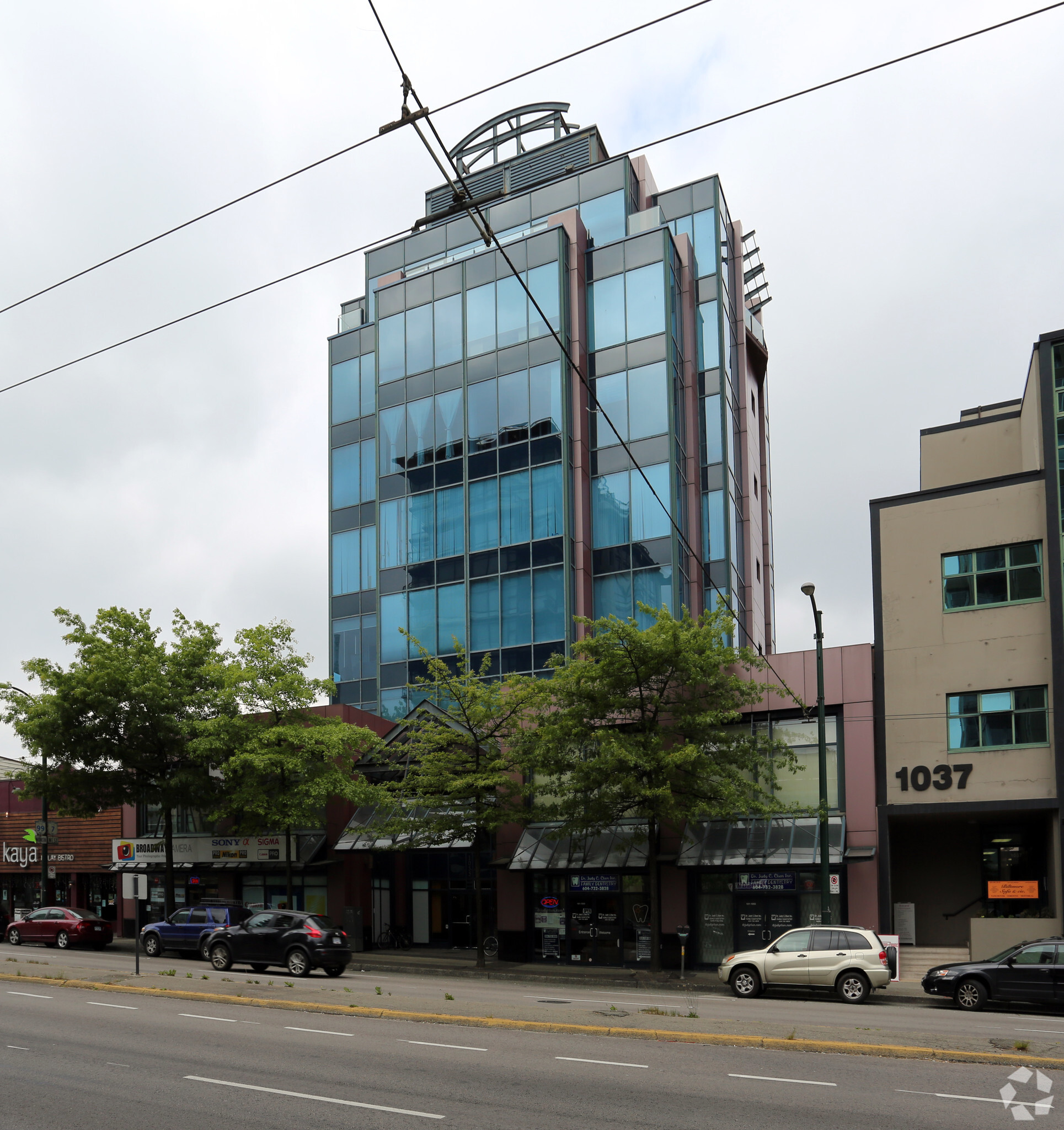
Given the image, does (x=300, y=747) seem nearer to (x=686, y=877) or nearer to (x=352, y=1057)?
(x=686, y=877)

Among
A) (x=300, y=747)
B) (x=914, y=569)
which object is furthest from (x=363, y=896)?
(x=914, y=569)

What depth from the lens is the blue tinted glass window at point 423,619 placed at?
45969 mm

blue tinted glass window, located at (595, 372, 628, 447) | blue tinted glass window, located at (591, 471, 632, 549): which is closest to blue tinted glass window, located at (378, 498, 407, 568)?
blue tinted glass window, located at (591, 471, 632, 549)

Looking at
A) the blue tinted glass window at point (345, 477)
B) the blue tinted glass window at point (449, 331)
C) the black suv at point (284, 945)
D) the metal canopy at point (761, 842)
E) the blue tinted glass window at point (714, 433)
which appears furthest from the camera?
the blue tinted glass window at point (345, 477)

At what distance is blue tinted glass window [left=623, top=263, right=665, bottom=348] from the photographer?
146 ft

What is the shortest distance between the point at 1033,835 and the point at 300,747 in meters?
20.5

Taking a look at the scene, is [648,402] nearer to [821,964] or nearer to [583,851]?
[583,851]

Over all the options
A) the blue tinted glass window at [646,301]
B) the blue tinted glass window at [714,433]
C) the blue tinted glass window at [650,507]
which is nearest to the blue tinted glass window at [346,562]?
the blue tinted glass window at [650,507]

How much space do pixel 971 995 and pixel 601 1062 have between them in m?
11.7

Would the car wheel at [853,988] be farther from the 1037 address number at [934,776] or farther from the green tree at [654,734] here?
the 1037 address number at [934,776]

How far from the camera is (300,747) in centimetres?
3344

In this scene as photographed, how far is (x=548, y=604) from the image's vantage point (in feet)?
142

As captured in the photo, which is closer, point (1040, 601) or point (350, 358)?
point (1040, 601)

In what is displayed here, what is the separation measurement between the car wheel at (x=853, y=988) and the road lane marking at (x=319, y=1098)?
1459 cm
